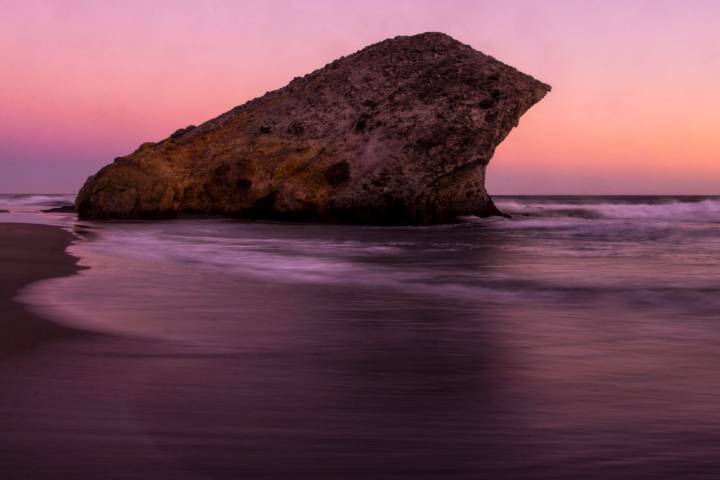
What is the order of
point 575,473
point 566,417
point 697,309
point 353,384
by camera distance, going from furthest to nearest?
point 697,309
point 353,384
point 566,417
point 575,473

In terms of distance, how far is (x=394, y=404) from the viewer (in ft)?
9.07

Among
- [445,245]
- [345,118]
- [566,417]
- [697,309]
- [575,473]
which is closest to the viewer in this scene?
[575,473]

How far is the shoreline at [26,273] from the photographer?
12.9 ft

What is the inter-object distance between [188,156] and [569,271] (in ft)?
55.0

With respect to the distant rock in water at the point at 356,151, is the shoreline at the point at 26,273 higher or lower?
lower

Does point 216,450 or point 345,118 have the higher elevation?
point 345,118

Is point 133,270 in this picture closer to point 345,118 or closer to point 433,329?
point 433,329

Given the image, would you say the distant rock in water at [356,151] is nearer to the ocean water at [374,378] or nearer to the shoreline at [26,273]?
the shoreline at [26,273]

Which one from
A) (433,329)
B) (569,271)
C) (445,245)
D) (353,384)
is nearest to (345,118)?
(445,245)

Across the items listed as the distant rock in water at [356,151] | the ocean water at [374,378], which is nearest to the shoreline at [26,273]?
the ocean water at [374,378]

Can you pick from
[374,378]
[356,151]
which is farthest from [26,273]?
[356,151]

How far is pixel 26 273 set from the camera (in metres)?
6.90

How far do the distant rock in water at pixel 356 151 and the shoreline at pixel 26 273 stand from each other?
812cm

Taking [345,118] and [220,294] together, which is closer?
[220,294]
